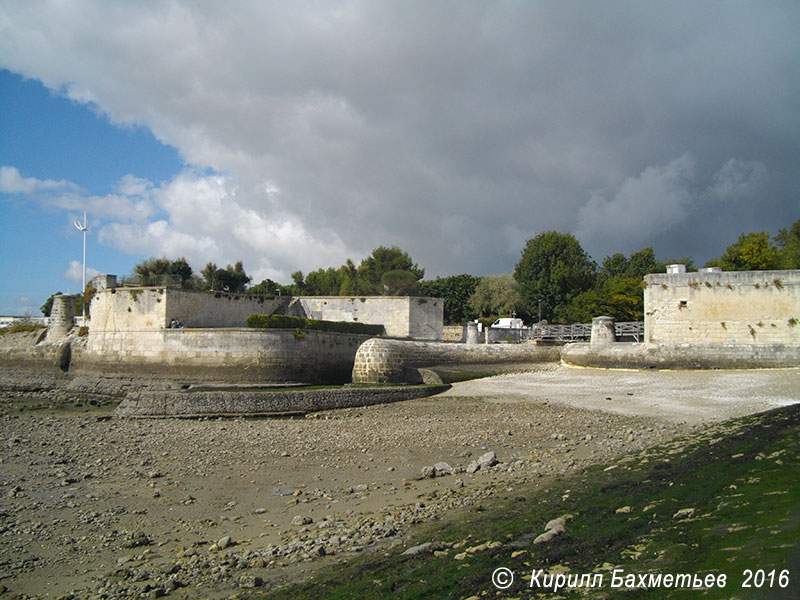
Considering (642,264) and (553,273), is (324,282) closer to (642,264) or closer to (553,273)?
(553,273)

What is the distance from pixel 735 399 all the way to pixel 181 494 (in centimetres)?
1473

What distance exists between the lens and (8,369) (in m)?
28.5

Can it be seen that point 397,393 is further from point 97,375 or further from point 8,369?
point 8,369

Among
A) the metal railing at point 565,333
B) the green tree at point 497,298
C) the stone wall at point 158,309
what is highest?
the green tree at point 497,298

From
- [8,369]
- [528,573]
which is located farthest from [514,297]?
[528,573]

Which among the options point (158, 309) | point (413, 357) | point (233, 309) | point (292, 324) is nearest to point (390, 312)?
point (413, 357)

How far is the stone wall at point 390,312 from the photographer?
3073 centimetres

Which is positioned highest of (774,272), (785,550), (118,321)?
(774,272)

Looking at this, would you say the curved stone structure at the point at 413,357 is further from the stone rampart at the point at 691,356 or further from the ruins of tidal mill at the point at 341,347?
the stone rampart at the point at 691,356

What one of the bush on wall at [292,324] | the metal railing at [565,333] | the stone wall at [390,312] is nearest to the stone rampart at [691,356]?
the metal railing at [565,333]

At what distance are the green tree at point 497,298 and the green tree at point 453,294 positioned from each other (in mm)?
1056

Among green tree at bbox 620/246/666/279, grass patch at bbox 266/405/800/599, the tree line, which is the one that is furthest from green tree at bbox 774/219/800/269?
A: grass patch at bbox 266/405/800/599

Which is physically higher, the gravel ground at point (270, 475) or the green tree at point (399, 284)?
the green tree at point (399, 284)

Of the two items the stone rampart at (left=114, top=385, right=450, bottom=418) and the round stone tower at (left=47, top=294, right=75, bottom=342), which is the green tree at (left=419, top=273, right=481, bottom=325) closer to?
the round stone tower at (left=47, top=294, right=75, bottom=342)
